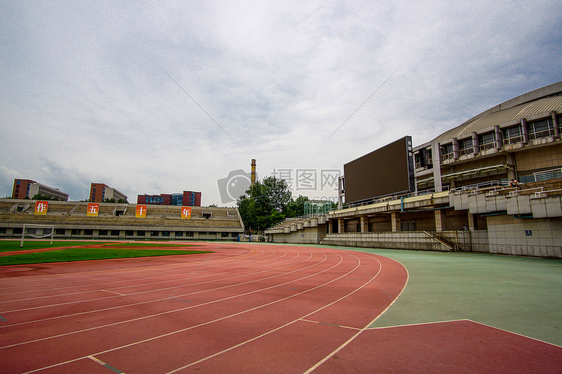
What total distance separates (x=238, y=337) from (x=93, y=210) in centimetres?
6881

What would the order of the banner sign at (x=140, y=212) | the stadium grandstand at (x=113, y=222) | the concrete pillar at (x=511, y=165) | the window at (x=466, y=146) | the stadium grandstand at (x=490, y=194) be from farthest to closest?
the banner sign at (x=140, y=212), the stadium grandstand at (x=113, y=222), the window at (x=466, y=146), the concrete pillar at (x=511, y=165), the stadium grandstand at (x=490, y=194)

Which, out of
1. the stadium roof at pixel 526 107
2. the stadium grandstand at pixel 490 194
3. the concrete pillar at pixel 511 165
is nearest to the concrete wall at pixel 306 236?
the stadium grandstand at pixel 490 194

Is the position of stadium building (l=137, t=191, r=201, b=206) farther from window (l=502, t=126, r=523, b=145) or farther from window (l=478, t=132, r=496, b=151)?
window (l=502, t=126, r=523, b=145)

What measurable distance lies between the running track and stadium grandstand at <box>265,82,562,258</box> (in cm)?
1620

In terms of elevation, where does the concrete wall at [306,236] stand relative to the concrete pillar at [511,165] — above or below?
below

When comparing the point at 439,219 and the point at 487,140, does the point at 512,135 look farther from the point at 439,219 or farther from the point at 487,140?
the point at 439,219

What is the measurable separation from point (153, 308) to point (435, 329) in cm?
590

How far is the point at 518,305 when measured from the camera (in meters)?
6.09

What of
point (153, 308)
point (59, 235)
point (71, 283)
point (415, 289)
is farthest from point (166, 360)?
point (59, 235)

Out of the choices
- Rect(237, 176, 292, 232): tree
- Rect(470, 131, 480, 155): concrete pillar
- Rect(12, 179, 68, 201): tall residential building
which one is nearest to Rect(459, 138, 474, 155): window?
Rect(470, 131, 480, 155): concrete pillar

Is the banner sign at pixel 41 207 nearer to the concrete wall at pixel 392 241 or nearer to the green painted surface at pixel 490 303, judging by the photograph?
the concrete wall at pixel 392 241

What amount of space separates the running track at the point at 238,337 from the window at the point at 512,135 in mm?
30341

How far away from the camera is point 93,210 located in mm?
60094

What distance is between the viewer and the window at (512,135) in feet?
91.8
